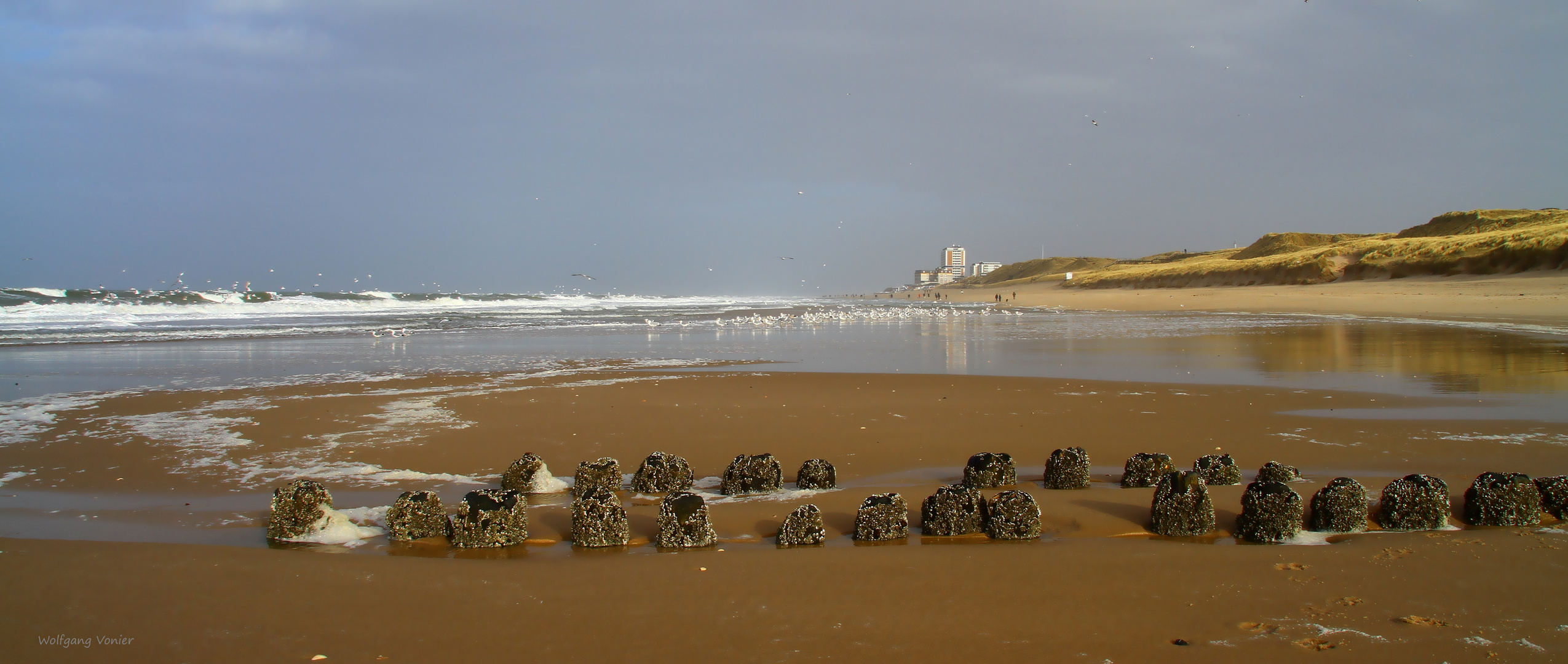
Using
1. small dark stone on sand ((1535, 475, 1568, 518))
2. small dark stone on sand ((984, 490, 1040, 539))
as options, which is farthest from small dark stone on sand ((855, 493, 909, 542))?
small dark stone on sand ((1535, 475, 1568, 518))

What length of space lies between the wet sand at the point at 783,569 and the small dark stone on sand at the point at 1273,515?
0.11 meters

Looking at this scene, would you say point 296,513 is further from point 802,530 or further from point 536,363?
point 536,363

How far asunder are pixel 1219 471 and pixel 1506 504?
5.13 ft

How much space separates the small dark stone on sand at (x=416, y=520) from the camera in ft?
15.8

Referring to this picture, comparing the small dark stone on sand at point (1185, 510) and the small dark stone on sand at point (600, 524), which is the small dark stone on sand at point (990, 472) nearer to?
the small dark stone on sand at point (1185, 510)

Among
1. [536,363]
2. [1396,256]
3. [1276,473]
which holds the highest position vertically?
[1396,256]

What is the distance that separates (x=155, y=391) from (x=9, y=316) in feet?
108

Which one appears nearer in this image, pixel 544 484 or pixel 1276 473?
pixel 1276 473

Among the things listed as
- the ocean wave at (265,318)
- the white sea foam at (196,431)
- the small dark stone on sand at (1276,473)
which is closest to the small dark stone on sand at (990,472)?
the small dark stone on sand at (1276,473)

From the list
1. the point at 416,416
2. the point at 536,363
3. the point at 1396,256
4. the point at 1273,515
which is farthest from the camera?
the point at 1396,256

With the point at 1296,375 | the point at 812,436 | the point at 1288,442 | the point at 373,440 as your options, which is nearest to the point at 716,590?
the point at 812,436

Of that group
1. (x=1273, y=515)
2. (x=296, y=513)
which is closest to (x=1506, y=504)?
(x=1273, y=515)

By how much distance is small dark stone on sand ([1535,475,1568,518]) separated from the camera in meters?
4.90

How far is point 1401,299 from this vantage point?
30.4 metres
